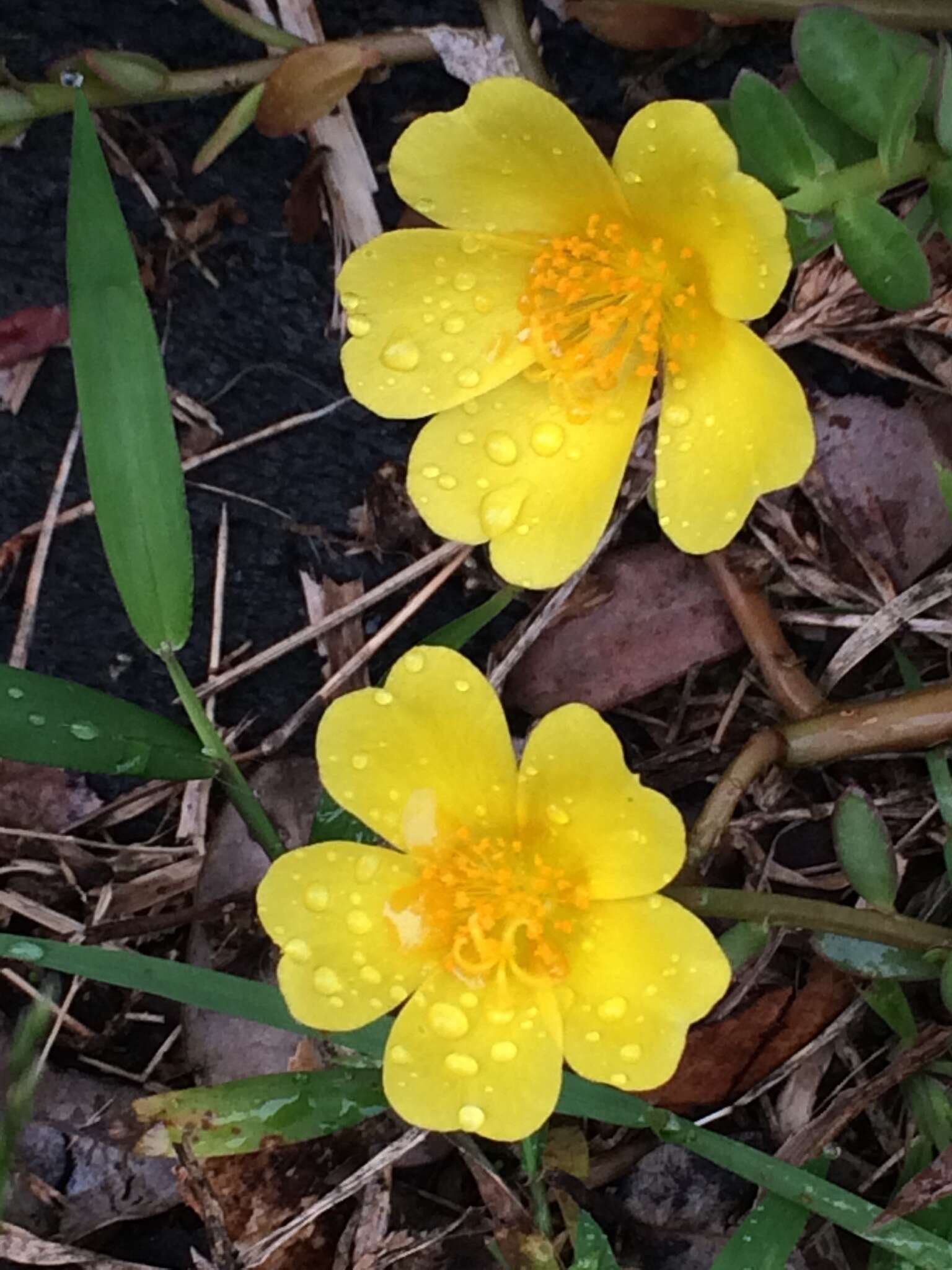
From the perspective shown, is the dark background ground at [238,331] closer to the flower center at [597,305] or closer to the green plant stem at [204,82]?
the green plant stem at [204,82]

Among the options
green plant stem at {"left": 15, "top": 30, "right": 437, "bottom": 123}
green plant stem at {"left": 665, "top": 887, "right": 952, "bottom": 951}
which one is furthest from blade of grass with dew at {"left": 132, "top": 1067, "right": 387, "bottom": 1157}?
green plant stem at {"left": 15, "top": 30, "right": 437, "bottom": 123}

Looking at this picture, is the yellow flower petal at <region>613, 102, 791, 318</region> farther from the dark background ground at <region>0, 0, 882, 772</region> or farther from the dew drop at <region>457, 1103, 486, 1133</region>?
the dew drop at <region>457, 1103, 486, 1133</region>

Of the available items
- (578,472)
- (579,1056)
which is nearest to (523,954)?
(579,1056)

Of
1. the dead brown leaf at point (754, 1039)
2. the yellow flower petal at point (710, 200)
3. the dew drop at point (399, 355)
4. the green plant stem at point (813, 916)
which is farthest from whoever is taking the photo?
the dead brown leaf at point (754, 1039)

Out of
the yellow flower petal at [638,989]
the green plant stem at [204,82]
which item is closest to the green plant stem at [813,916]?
the yellow flower petal at [638,989]

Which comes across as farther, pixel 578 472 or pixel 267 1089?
pixel 267 1089

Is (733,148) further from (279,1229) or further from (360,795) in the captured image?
(279,1229)
